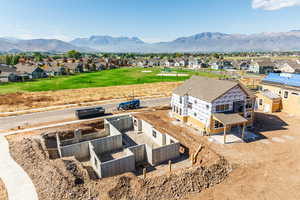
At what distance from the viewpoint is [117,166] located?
695 inches

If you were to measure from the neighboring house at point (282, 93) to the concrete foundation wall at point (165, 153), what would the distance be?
24.0 metres

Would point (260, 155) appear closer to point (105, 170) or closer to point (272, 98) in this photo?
point (105, 170)

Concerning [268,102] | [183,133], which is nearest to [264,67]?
[268,102]

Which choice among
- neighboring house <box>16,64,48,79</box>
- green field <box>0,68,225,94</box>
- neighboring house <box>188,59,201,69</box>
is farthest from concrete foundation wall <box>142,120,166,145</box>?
neighboring house <box>188,59,201,69</box>

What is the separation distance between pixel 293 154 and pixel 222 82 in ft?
38.8

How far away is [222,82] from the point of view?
86.2ft

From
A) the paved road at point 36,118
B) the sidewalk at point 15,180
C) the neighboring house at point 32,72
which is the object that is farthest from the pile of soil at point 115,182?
the neighboring house at point 32,72

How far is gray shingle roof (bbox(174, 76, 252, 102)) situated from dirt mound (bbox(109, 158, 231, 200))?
1066 cm

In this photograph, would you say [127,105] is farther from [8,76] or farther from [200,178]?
[8,76]

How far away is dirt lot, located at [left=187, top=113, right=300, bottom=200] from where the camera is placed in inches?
571

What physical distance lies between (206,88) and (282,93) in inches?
717

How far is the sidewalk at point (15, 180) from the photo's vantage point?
13.9 metres

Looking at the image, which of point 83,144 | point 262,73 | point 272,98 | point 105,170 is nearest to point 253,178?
point 105,170

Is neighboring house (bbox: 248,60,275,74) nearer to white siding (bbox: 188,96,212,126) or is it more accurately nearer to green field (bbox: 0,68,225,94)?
green field (bbox: 0,68,225,94)
